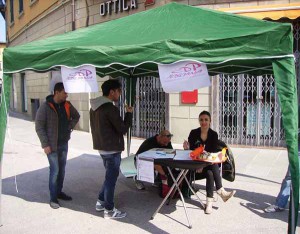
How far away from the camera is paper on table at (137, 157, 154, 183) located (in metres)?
3.90

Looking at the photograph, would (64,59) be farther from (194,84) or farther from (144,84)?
(144,84)

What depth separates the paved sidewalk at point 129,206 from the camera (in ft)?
12.9

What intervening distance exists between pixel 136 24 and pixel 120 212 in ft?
8.00

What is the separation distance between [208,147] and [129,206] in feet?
4.53

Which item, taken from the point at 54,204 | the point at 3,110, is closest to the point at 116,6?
the point at 3,110

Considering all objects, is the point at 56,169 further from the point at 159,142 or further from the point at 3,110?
the point at 159,142

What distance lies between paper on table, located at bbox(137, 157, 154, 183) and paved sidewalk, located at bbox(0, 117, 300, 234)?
1.89 ft

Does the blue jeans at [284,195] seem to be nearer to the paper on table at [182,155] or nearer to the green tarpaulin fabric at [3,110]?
the paper on table at [182,155]

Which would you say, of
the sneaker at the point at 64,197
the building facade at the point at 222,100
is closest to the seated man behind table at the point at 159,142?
the sneaker at the point at 64,197

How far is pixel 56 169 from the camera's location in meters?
4.52

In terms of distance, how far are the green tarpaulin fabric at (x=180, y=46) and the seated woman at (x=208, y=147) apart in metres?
0.97

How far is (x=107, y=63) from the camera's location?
12.0ft

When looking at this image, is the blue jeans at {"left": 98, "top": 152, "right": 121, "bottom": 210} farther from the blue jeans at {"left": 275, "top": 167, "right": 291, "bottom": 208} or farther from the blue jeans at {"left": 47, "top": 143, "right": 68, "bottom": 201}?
the blue jeans at {"left": 275, "top": 167, "right": 291, "bottom": 208}

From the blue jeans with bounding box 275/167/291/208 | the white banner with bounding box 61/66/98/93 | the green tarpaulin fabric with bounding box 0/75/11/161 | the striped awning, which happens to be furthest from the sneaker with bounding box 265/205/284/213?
the striped awning
